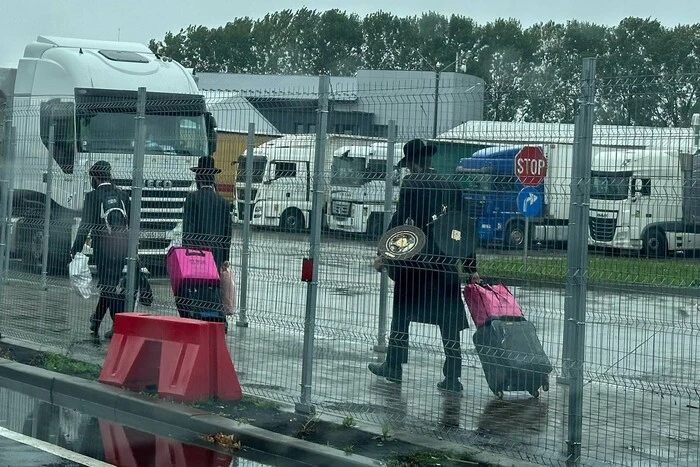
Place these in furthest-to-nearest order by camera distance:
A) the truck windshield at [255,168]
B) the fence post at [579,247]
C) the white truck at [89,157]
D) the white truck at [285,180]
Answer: the white truck at [89,157], the truck windshield at [255,168], the white truck at [285,180], the fence post at [579,247]

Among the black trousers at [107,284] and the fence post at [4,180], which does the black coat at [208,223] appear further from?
the fence post at [4,180]

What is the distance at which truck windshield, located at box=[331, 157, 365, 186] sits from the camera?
9.10 m

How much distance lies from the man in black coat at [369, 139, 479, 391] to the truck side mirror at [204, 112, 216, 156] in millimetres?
2136

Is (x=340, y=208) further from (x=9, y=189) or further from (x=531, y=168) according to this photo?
(x=9, y=189)

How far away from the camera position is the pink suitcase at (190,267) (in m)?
11.0

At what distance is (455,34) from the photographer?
61.6 m

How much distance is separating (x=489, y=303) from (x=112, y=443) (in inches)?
119

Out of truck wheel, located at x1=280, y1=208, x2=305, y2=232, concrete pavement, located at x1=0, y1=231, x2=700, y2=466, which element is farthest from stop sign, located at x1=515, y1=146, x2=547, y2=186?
truck wheel, located at x1=280, y1=208, x2=305, y2=232

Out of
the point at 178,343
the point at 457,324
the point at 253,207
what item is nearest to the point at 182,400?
the point at 178,343

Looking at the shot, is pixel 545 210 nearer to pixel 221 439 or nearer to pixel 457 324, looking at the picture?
pixel 457 324

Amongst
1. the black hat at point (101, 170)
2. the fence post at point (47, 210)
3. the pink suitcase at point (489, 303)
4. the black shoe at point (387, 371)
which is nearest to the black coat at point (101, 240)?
the black hat at point (101, 170)

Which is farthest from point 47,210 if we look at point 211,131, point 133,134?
point 211,131

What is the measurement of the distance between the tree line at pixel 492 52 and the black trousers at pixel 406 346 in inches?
67.3

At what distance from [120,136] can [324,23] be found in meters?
60.9
